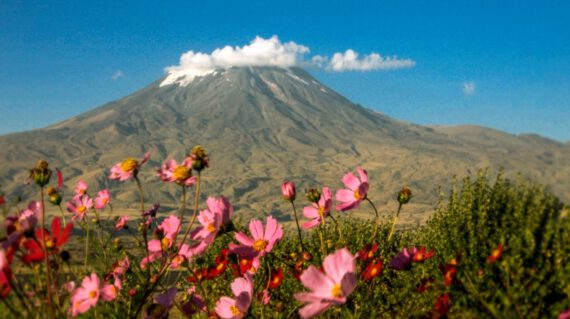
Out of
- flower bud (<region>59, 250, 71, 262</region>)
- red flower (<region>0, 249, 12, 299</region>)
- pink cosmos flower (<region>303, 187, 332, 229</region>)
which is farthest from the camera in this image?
pink cosmos flower (<region>303, 187, 332, 229</region>)

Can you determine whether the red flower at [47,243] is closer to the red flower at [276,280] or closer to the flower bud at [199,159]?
the flower bud at [199,159]

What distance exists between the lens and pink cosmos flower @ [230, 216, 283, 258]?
2.52 metres

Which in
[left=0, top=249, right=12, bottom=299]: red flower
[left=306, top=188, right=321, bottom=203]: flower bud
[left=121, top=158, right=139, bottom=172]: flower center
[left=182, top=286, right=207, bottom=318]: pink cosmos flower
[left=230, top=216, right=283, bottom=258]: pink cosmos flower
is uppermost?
[left=121, top=158, right=139, bottom=172]: flower center

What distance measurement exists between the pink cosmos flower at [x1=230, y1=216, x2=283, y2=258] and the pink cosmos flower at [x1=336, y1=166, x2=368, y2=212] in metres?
0.38

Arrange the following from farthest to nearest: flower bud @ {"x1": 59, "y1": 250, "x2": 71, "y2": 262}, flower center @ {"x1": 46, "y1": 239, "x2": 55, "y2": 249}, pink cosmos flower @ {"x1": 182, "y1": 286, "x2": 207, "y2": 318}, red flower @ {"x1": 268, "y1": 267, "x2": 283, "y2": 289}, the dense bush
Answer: red flower @ {"x1": 268, "y1": 267, "x2": 283, "y2": 289}, pink cosmos flower @ {"x1": 182, "y1": 286, "x2": 207, "y2": 318}, flower bud @ {"x1": 59, "y1": 250, "x2": 71, "y2": 262}, flower center @ {"x1": 46, "y1": 239, "x2": 55, "y2": 249}, the dense bush

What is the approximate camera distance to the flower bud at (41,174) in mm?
2100

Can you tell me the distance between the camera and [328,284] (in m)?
1.79

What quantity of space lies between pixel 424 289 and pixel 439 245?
23.2 inches

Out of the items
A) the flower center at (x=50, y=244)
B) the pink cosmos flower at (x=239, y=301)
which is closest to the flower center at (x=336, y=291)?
the pink cosmos flower at (x=239, y=301)

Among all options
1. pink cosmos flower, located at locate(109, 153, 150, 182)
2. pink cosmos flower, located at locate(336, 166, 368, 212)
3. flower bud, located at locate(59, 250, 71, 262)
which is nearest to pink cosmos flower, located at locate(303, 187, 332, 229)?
pink cosmos flower, located at locate(336, 166, 368, 212)

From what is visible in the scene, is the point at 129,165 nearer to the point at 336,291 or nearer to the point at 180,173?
the point at 180,173

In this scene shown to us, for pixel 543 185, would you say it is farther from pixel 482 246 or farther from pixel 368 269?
pixel 368 269

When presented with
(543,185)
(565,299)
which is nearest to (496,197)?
(543,185)

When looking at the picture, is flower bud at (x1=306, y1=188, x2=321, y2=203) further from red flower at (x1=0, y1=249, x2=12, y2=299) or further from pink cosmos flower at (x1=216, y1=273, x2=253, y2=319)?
red flower at (x1=0, y1=249, x2=12, y2=299)
